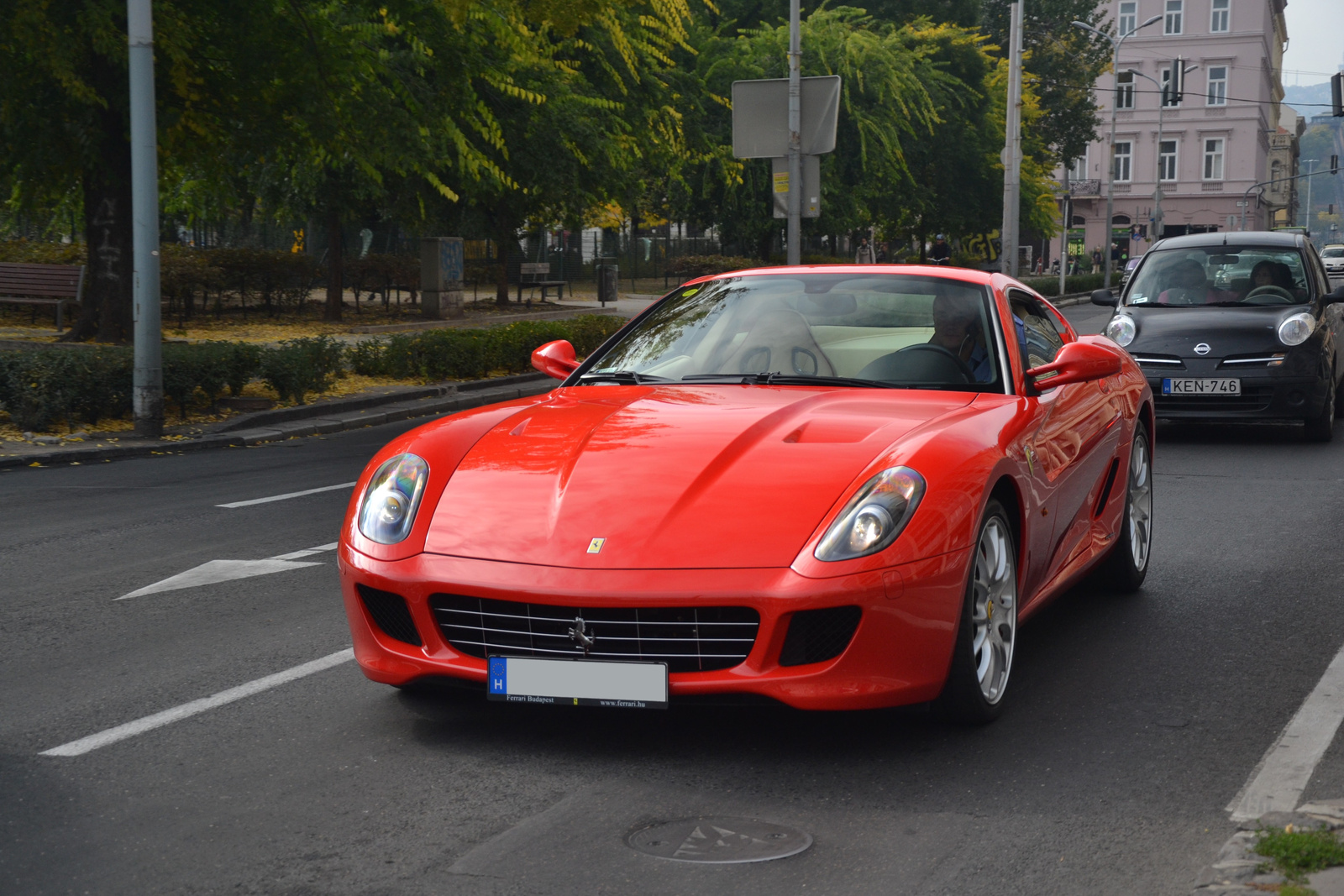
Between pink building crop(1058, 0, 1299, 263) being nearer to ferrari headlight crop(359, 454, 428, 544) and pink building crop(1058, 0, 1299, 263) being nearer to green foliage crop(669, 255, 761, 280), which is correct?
green foliage crop(669, 255, 761, 280)

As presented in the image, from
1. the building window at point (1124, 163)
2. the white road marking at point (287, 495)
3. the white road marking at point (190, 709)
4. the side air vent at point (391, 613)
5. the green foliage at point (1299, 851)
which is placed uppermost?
the building window at point (1124, 163)

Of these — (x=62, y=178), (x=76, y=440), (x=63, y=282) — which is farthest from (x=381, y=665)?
(x=63, y=282)

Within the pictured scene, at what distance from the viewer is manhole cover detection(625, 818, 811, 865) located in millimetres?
3516

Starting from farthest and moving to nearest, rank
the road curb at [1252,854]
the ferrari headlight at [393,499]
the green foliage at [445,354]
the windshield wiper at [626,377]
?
the green foliage at [445,354] < the windshield wiper at [626,377] < the ferrari headlight at [393,499] < the road curb at [1252,854]

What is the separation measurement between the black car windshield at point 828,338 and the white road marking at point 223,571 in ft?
7.62

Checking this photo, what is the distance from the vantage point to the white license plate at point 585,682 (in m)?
4.02

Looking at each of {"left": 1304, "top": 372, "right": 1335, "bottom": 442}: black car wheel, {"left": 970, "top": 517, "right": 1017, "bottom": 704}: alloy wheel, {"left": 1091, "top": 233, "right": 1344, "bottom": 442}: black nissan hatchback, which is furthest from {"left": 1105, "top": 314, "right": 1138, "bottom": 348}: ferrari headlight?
{"left": 970, "top": 517, "right": 1017, "bottom": 704}: alloy wheel

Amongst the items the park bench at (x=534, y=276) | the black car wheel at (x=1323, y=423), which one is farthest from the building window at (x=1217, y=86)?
the black car wheel at (x=1323, y=423)

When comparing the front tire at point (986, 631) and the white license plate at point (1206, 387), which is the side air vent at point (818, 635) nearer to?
the front tire at point (986, 631)

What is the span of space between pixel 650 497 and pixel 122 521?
5.49 metres

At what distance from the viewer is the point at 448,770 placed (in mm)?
4141

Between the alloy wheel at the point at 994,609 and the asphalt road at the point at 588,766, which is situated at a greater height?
the alloy wheel at the point at 994,609

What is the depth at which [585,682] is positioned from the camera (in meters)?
4.04

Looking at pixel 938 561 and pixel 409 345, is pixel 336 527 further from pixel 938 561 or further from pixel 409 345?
pixel 409 345
